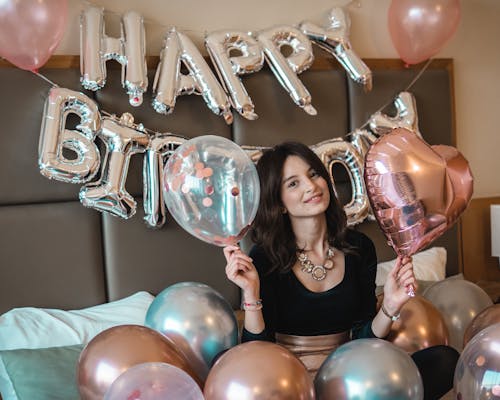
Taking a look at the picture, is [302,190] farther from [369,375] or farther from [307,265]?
[369,375]

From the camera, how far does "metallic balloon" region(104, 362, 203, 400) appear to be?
3.93 ft

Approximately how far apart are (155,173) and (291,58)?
731mm

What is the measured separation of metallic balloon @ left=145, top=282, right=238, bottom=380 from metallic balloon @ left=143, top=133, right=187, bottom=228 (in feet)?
1.74

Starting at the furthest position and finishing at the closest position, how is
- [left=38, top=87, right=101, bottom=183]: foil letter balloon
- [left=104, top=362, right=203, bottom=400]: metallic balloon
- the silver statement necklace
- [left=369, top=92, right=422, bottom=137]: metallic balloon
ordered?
[left=369, top=92, right=422, bottom=137]: metallic balloon
[left=38, top=87, right=101, bottom=183]: foil letter balloon
the silver statement necklace
[left=104, top=362, right=203, bottom=400]: metallic balloon

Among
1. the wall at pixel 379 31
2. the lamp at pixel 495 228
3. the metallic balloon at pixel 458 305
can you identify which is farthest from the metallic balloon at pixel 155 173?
the lamp at pixel 495 228

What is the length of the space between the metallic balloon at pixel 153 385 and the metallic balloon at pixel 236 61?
4.15ft

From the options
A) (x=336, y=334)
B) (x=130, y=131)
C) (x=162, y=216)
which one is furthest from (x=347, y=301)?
(x=130, y=131)

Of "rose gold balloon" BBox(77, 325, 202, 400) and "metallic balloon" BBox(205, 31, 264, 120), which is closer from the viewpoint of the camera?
"rose gold balloon" BBox(77, 325, 202, 400)

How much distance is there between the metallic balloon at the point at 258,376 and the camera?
124cm

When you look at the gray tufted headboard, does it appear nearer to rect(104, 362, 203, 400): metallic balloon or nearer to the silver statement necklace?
the silver statement necklace

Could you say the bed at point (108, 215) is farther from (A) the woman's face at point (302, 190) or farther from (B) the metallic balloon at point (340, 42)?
(A) the woman's face at point (302, 190)

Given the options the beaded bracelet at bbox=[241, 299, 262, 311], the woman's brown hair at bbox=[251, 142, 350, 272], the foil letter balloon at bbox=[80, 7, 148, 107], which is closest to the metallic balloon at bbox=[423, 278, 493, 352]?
the woman's brown hair at bbox=[251, 142, 350, 272]

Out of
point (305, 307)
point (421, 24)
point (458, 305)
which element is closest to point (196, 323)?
point (305, 307)

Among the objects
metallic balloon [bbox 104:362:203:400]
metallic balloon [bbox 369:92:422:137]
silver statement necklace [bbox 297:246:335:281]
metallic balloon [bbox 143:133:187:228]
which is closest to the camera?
metallic balloon [bbox 104:362:203:400]
